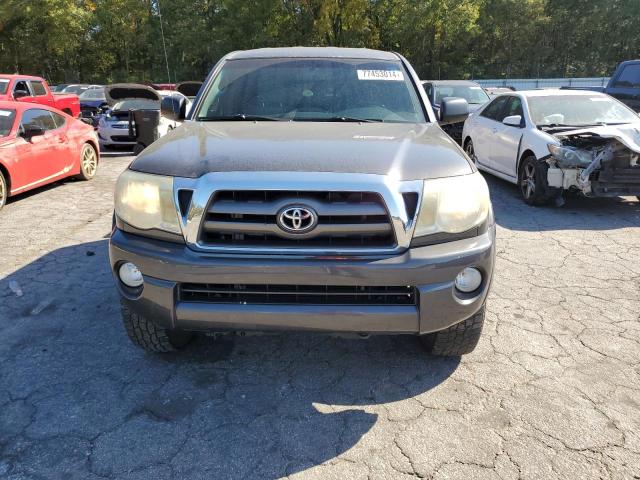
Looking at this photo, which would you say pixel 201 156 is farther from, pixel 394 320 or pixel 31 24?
pixel 31 24

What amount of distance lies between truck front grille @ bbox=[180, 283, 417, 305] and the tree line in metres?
29.4

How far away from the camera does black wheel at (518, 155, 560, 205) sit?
6699 millimetres

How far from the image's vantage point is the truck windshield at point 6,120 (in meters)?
6.98

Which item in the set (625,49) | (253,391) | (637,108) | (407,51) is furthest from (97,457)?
(625,49)

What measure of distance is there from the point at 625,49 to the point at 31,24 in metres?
40.7

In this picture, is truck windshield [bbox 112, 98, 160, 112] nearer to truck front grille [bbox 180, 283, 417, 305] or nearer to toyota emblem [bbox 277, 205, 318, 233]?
truck front grille [bbox 180, 283, 417, 305]

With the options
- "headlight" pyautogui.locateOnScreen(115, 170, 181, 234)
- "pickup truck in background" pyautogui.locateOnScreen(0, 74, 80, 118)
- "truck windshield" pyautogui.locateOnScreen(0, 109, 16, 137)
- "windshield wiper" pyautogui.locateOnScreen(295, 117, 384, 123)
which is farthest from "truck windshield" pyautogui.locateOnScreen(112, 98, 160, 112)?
"headlight" pyautogui.locateOnScreen(115, 170, 181, 234)

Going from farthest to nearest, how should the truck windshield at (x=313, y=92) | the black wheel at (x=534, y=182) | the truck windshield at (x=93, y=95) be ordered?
the truck windshield at (x=93, y=95) → the black wheel at (x=534, y=182) → the truck windshield at (x=313, y=92)

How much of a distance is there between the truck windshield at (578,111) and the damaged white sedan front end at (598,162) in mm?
528

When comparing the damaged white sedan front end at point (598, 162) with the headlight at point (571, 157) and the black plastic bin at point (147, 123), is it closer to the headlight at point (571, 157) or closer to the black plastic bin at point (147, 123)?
the headlight at point (571, 157)

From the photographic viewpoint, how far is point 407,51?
1321 inches

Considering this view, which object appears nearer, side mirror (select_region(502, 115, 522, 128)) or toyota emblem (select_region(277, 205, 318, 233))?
toyota emblem (select_region(277, 205, 318, 233))

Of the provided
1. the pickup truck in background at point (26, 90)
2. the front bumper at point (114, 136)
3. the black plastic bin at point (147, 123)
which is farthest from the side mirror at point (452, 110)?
the pickup truck in background at point (26, 90)

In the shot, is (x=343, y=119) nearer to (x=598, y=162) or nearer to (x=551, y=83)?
(x=598, y=162)
